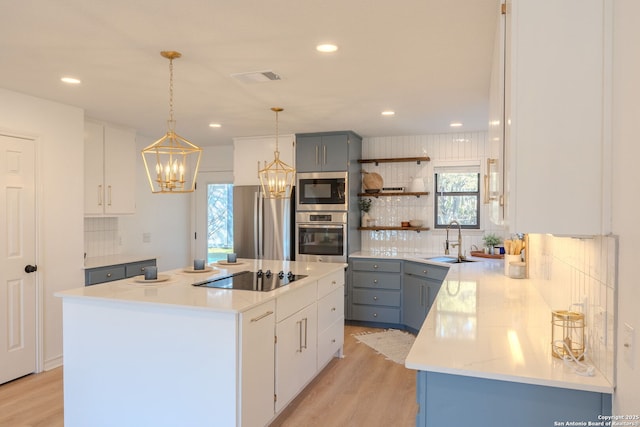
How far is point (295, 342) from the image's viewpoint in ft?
9.73

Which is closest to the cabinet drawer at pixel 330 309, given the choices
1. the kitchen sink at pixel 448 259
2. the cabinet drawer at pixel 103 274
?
the kitchen sink at pixel 448 259

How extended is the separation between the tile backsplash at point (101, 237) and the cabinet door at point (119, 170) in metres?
0.38

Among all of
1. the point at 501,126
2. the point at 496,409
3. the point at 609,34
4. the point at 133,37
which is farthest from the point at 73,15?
the point at 496,409

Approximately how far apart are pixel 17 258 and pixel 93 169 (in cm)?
129

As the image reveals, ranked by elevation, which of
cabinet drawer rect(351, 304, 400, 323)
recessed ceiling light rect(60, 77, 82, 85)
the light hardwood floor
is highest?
recessed ceiling light rect(60, 77, 82, 85)

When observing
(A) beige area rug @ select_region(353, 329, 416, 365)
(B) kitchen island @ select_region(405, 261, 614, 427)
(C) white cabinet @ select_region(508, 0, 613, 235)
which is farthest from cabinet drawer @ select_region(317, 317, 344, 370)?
(C) white cabinet @ select_region(508, 0, 613, 235)

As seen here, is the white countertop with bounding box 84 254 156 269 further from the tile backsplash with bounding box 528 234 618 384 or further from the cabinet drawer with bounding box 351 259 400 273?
the tile backsplash with bounding box 528 234 618 384

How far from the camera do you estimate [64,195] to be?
3.94 meters

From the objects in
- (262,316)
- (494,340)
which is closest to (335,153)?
(262,316)

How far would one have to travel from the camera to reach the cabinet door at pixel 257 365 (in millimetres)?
2248

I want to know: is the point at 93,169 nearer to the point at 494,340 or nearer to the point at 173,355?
the point at 173,355

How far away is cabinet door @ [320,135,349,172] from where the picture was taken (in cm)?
515

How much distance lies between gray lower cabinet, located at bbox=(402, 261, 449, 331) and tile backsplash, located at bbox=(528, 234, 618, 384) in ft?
7.32

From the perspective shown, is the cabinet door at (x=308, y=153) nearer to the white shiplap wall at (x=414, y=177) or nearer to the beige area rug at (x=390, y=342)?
the white shiplap wall at (x=414, y=177)
